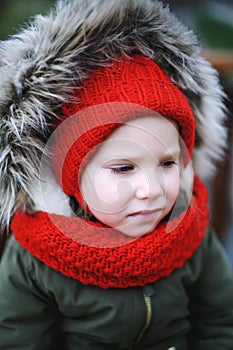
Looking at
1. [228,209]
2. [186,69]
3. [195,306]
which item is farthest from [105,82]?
[228,209]

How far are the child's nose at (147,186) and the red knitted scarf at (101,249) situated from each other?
0.40 ft

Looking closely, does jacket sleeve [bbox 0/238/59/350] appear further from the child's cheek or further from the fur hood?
the child's cheek

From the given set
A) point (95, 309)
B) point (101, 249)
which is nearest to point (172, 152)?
point (101, 249)

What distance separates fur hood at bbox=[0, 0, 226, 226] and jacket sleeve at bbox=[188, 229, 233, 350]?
459 mm

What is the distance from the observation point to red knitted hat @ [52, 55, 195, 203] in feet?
3.63

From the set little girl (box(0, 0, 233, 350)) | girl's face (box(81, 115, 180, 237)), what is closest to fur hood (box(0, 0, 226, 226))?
little girl (box(0, 0, 233, 350))

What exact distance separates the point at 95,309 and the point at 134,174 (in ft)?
1.08

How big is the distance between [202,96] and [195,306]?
0.54 m

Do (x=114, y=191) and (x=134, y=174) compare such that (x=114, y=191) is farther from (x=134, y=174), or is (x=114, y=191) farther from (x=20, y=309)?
(x=20, y=309)

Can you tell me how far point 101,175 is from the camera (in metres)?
1.14

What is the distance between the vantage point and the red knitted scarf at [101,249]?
3.89ft

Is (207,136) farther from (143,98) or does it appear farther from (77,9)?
(77,9)

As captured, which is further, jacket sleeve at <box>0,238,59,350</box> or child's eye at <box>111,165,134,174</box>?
jacket sleeve at <box>0,238,59,350</box>

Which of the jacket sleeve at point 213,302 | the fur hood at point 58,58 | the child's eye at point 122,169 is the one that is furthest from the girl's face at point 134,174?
the jacket sleeve at point 213,302
